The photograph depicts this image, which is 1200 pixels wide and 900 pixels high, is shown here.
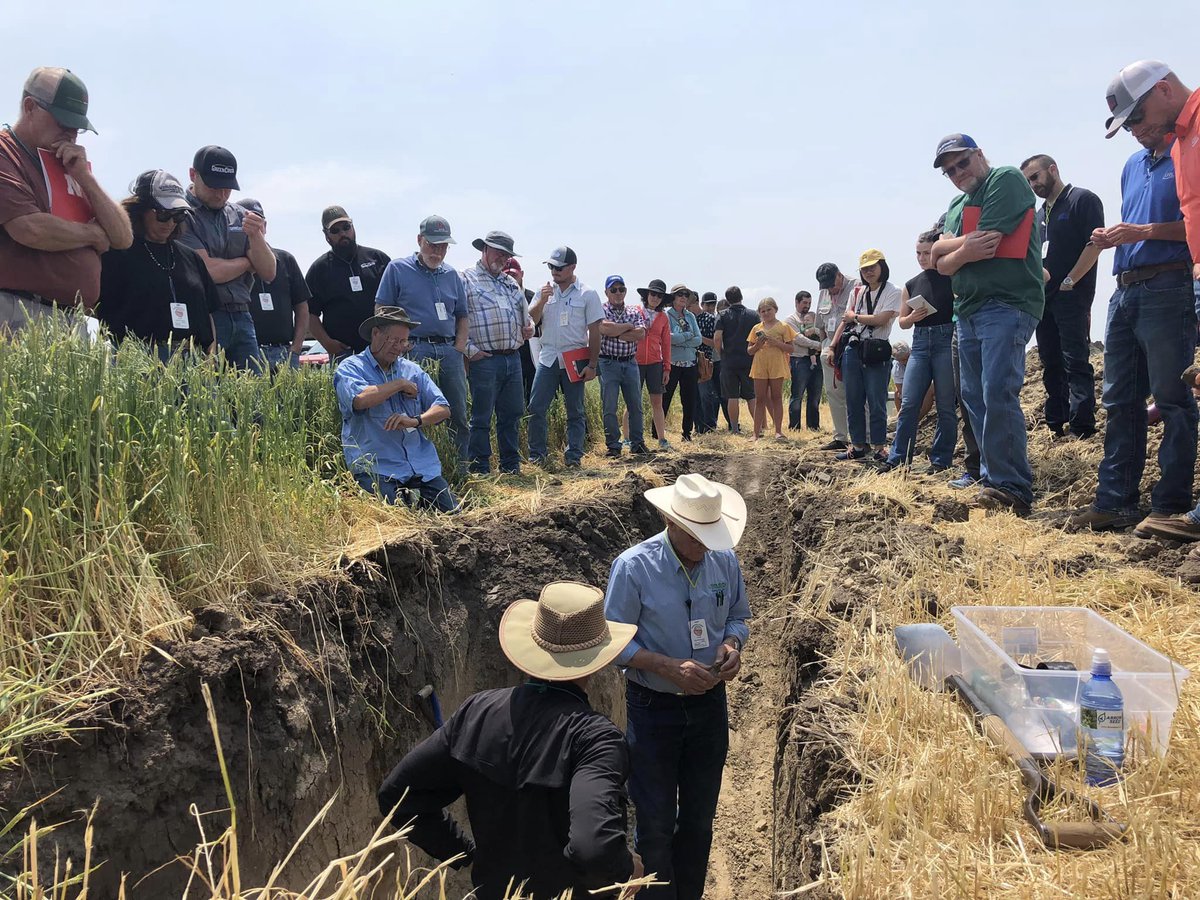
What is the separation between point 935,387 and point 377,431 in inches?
181

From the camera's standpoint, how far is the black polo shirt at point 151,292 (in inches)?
198

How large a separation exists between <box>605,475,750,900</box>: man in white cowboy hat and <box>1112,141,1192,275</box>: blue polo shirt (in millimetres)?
2982

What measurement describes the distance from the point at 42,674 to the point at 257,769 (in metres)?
0.83

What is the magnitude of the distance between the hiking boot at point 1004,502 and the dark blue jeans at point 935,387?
5.49 feet

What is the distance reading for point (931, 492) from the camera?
622cm

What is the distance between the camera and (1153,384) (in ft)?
15.5

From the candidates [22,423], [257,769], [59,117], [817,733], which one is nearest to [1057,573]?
[817,733]

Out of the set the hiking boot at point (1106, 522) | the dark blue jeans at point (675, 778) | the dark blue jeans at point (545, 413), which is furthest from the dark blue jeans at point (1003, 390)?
the dark blue jeans at point (545, 413)

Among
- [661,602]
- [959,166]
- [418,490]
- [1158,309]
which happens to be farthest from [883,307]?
[661,602]

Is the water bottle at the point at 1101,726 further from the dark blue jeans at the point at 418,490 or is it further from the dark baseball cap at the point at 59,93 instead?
the dark baseball cap at the point at 59,93

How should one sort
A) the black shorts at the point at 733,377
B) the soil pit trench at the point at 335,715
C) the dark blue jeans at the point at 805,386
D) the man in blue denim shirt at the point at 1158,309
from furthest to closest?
the dark blue jeans at the point at 805,386
the black shorts at the point at 733,377
the man in blue denim shirt at the point at 1158,309
the soil pit trench at the point at 335,715

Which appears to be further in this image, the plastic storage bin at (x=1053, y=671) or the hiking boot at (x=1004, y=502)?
the hiking boot at (x=1004, y=502)

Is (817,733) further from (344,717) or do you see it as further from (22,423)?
(22,423)

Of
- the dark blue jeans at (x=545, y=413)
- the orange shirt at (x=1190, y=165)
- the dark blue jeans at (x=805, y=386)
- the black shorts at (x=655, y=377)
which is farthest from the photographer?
the dark blue jeans at (x=805, y=386)
